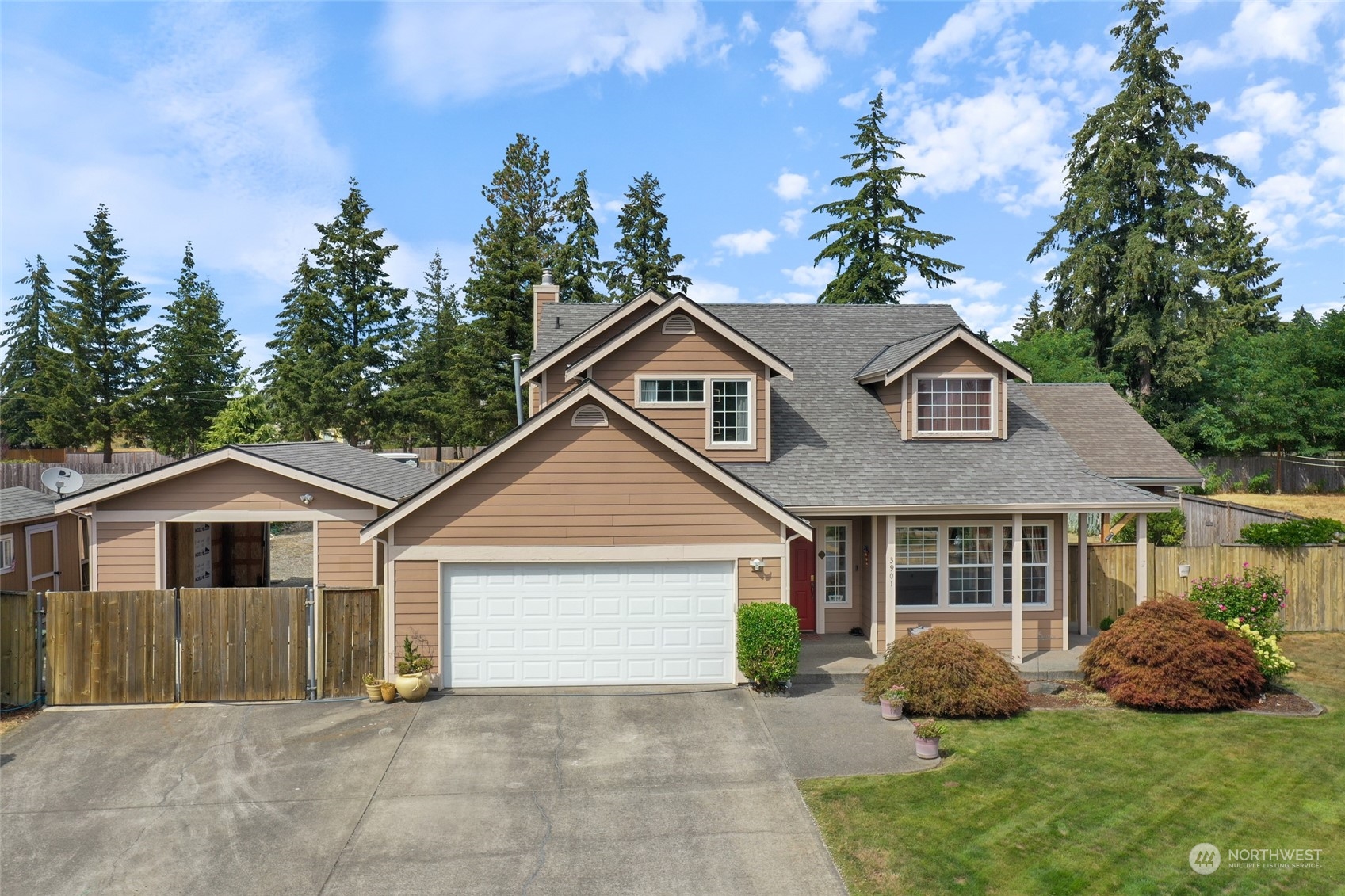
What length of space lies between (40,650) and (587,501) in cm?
882

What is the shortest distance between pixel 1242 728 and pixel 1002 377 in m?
8.00

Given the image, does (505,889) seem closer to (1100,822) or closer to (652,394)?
(1100,822)

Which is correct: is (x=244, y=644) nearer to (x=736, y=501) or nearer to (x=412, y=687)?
(x=412, y=687)

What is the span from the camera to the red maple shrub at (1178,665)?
11.7 m

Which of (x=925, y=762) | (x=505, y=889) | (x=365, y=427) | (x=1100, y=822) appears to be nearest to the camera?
(x=505, y=889)

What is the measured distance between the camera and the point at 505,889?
23.2 ft

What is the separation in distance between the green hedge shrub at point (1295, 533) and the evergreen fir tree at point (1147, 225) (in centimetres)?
2219

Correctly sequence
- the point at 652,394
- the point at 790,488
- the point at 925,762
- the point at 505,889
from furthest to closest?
the point at 652,394, the point at 790,488, the point at 925,762, the point at 505,889

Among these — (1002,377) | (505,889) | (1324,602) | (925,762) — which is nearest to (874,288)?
(1002,377)

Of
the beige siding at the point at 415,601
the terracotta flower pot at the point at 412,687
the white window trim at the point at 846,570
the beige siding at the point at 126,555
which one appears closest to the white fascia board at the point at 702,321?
the white window trim at the point at 846,570

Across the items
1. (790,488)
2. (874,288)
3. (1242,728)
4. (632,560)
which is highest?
(874,288)

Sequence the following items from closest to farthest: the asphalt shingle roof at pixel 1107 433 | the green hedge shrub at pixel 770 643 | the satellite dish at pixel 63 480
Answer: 1. the green hedge shrub at pixel 770 643
2. the satellite dish at pixel 63 480
3. the asphalt shingle roof at pixel 1107 433

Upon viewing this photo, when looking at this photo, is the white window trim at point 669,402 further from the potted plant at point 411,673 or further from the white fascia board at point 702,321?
the potted plant at point 411,673

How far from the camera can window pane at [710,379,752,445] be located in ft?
52.5
